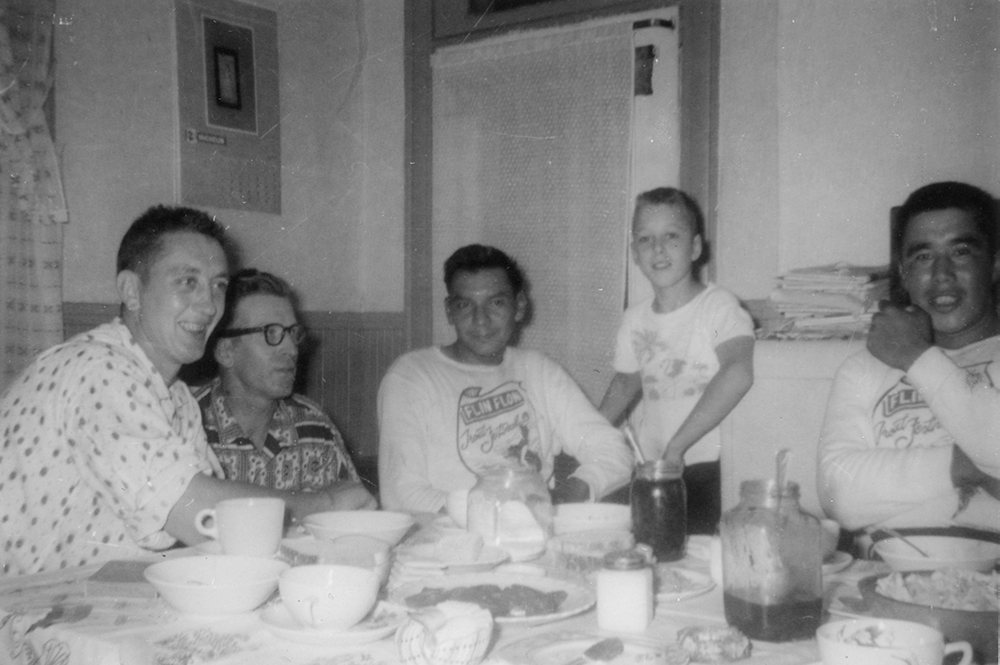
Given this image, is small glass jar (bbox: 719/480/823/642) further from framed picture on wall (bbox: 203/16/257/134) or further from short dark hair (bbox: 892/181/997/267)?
framed picture on wall (bbox: 203/16/257/134)

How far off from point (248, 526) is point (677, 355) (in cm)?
164

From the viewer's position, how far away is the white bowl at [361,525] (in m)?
1.38

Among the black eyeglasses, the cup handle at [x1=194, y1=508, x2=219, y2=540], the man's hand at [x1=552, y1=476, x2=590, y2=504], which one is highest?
the black eyeglasses

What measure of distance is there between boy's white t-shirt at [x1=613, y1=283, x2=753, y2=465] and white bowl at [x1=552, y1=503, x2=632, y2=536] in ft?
3.55

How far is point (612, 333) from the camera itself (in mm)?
3090

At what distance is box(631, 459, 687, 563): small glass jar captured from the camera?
53.9 inches

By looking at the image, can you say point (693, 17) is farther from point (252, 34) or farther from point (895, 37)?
point (252, 34)

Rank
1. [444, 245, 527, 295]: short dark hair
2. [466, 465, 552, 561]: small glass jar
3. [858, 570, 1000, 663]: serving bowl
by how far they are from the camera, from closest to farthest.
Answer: [858, 570, 1000, 663]: serving bowl < [466, 465, 552, 561]: small glass jar < [444, 245, 527, 295]: short dark hair

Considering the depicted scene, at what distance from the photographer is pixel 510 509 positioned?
1.44m

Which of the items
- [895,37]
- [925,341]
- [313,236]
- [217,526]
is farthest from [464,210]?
[217,526]

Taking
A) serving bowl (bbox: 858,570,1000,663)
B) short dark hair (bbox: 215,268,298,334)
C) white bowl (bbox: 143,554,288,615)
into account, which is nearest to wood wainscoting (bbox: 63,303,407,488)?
short dark hair (bbox: 215,268,298,334)

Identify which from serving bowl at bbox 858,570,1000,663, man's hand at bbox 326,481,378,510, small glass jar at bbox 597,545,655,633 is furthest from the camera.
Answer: man's hand at bbox 326,481,378,510

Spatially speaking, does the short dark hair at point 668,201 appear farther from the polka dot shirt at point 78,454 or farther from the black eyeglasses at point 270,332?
the polka dot shirt at point 78,454

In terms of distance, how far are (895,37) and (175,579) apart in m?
2.38
